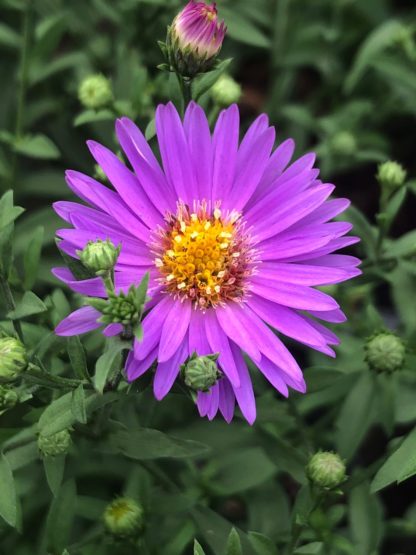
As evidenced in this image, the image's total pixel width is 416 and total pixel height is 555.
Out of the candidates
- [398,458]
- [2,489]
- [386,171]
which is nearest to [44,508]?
[2,489]

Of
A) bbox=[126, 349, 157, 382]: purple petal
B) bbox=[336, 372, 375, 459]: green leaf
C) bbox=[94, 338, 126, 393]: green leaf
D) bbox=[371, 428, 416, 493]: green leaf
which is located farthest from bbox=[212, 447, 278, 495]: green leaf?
bbox=[94, 338, 126, 393]: green leaf

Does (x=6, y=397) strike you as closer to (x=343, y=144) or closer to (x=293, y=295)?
(x=293, y=295)

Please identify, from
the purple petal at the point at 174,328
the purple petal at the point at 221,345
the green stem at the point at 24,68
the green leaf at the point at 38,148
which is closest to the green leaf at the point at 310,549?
the purple petal at the point at 221,345

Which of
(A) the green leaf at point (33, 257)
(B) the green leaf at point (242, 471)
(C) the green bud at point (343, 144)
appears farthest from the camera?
(C) the green bud at point (343, 144)

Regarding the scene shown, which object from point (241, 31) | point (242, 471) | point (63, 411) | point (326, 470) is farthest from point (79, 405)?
point (241, 31)

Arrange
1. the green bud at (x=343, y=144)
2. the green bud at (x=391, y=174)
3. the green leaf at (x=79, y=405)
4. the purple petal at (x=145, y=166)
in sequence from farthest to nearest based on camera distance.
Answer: the green bud at (x=343, y=144), the green bud at (x=391, y=174), the purple petal at (x=145, y=166), the green leaf at (x=79, y=405)

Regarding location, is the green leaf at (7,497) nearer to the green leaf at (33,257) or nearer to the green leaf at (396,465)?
the green leaf at (33,257)

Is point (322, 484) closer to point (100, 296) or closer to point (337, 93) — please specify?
point (100, 296)
